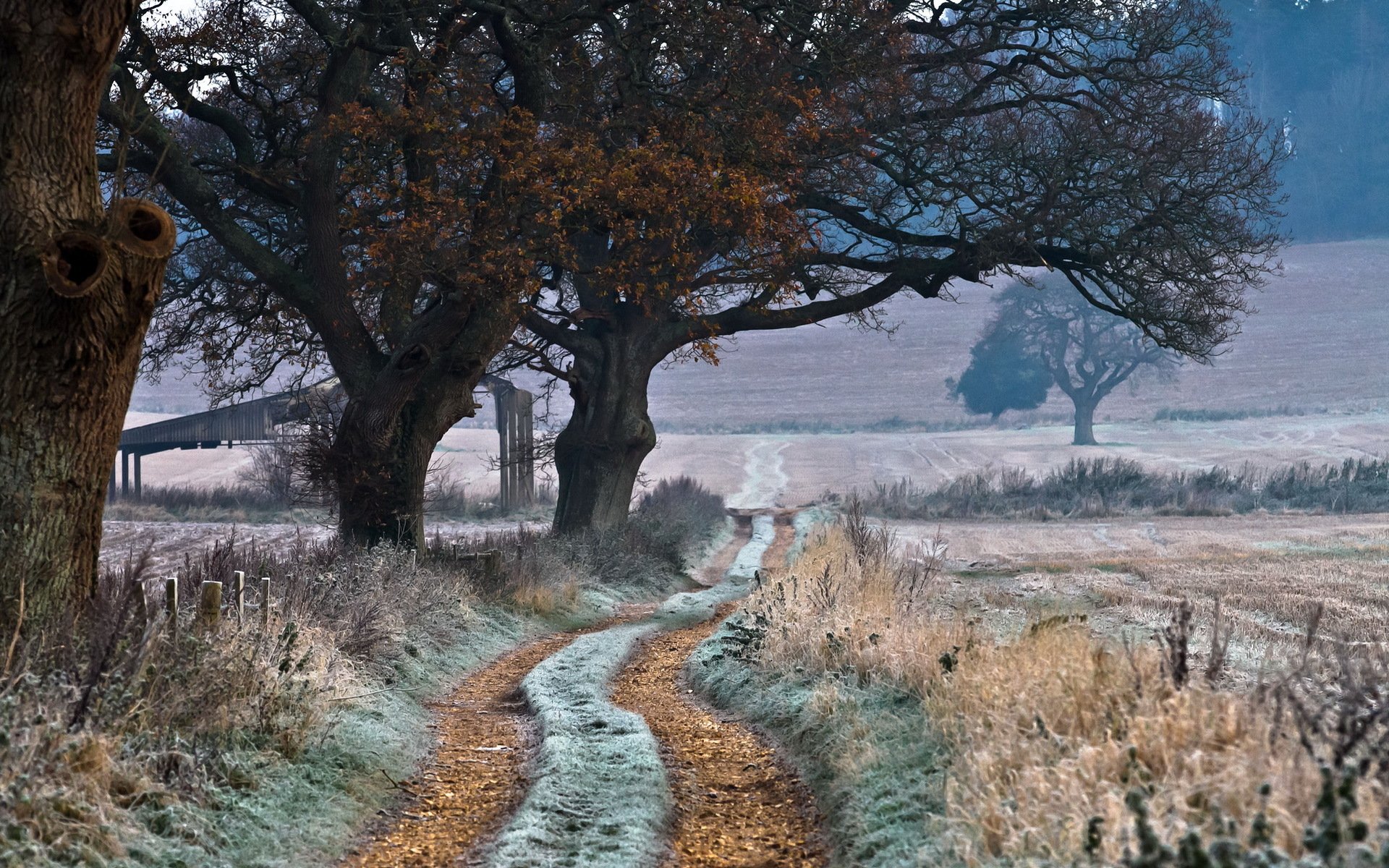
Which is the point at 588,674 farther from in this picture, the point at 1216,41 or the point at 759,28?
the point at 1216,41

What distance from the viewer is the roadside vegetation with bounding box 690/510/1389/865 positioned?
464 centimetres

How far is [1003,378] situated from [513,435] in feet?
201

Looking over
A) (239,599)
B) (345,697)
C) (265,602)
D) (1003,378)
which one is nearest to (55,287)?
(239,599)

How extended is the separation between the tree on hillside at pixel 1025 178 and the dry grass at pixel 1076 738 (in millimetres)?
10828

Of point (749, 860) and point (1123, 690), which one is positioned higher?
point (1123, 690)

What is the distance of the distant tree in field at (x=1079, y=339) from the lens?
85.3 meters

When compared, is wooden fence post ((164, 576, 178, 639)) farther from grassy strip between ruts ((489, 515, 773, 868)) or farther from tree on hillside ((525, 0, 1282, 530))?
tree on hillside ((525, 0, 1282, 530))

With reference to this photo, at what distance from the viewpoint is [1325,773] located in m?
4.52

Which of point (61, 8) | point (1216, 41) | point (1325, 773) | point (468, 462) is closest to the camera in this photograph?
point (1325, 773)

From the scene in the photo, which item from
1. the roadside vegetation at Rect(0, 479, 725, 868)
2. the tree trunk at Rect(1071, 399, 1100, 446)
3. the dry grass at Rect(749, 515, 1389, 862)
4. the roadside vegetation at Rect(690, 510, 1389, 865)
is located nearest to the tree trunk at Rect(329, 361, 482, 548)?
the roadside vegetation at Rect(0, 479, 725, 868)

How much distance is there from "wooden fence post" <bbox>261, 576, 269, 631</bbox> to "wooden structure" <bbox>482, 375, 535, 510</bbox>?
101ft

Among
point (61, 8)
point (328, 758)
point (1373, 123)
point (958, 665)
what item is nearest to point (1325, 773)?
point (958, 665)

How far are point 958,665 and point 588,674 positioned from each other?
5.12 metres

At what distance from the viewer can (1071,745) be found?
20.3 feet
